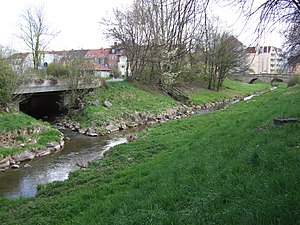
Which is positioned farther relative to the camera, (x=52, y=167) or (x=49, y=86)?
(x=49, y=86)

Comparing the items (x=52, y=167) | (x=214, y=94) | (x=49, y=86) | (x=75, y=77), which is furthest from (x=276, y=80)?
(x=52, y=167)

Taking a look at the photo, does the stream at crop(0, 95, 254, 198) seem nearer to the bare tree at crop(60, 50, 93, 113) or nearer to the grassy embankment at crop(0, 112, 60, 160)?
the grassy embankment at crop(0, 112, 60, 160)

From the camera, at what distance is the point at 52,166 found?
14.2 metres

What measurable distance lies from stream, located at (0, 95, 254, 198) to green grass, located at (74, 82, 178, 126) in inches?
199

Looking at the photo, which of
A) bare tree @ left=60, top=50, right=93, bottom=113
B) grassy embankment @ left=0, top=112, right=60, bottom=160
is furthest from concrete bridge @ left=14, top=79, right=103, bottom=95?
grassy embankment @ left=0, top=112, right=60, bottom=160

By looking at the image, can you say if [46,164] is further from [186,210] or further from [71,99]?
[71,99]

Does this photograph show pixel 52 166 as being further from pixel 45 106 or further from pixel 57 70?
pixel 45 106

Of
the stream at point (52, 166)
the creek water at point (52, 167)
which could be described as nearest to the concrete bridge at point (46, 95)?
the stream at point (52, 166)

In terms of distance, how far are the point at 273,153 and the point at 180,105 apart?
2881cm

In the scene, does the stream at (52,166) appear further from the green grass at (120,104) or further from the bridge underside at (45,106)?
the bridge underside at (45,106)

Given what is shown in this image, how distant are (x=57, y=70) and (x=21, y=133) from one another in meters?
11.3

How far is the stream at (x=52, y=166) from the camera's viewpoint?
449 inches

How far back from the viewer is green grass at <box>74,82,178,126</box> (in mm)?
25705

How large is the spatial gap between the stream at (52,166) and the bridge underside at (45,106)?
29.2 feet
